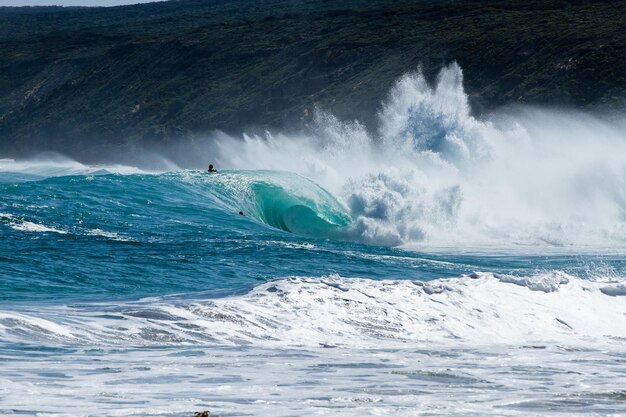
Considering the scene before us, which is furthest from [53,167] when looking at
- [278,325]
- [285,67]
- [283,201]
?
[278,325]

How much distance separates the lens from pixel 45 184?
25.5 m

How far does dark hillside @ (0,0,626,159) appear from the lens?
7256cm

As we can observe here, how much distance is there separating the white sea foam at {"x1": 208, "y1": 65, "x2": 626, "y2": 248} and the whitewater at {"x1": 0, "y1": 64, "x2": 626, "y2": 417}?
0.10m

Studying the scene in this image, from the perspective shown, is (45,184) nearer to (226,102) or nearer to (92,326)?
(92,326)

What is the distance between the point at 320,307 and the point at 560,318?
2861 millimetres

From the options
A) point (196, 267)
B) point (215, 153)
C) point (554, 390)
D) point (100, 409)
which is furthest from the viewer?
point (215, 153)

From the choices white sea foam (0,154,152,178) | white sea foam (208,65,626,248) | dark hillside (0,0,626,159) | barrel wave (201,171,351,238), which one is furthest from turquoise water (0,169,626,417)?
dark hillside (0,0,626,159)

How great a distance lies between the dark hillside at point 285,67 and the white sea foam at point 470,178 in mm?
24019

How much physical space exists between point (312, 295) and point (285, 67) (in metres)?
70.6

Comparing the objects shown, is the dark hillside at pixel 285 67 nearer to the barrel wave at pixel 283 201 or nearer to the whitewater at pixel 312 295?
the barrel wave at pixel 283 201

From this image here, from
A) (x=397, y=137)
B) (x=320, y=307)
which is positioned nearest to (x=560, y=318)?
(x=320, y=307)

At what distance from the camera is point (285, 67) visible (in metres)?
83.1

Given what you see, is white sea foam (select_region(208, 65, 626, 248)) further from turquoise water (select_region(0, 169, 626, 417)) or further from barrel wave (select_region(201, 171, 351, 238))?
turquoise water (select_region(0, 169, 626, 417))

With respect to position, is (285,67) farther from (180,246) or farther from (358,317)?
(358,317)
